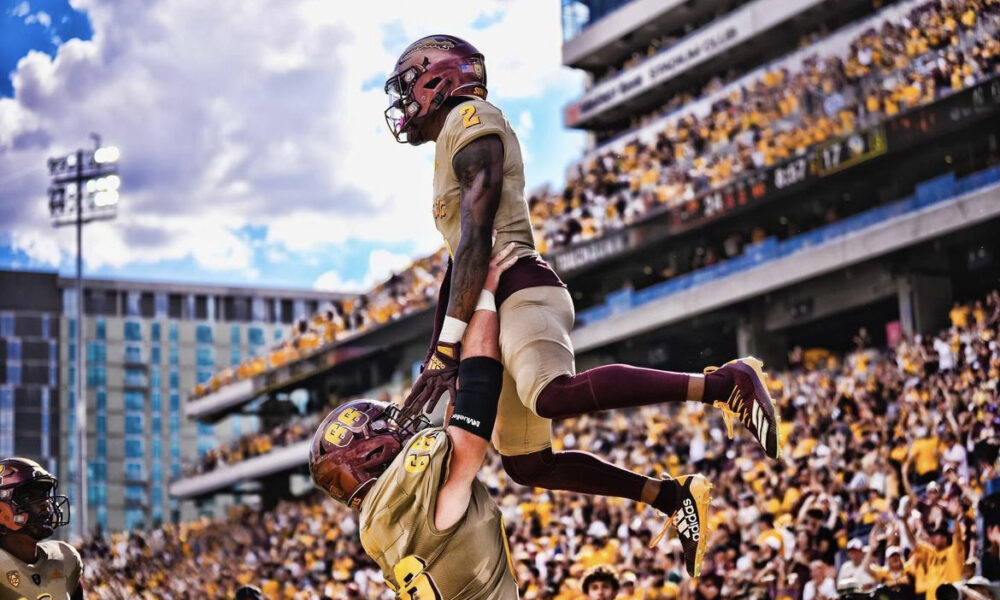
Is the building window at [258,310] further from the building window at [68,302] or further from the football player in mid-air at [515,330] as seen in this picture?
the football player in mid-air at [515,330]

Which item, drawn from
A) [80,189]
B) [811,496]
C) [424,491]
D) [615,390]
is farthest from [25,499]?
[80,189]

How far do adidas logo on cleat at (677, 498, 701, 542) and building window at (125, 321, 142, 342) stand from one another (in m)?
109

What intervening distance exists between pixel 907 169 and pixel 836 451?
465 inches

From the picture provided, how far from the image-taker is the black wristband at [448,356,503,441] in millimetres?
5805

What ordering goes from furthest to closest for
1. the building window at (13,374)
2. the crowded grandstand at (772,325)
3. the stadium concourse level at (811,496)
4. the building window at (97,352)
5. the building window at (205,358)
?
the building window at (205,358), the building window at (97,352), the building window at (13,374), the crowded grandstand at (772,325), the stadium concourse level at (811,496)

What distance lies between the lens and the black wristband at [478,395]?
19.0 ft

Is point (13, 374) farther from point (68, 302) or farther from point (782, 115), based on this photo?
point (782, 115)

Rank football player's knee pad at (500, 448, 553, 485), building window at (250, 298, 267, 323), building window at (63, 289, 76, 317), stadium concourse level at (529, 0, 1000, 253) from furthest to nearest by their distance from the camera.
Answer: building window at (250, 298, 267, 323) → building window at (63, 289, 76, 317) → stadium concourse level at (529, 0, 1000, 253) → football player's knee pad at (500, 448, 553, 485)

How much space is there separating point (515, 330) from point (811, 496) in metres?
8.79

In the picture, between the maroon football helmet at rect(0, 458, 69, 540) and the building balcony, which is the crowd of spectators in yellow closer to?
the building balcony

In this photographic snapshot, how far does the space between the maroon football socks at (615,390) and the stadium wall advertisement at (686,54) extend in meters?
29.0

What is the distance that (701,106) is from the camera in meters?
35.1

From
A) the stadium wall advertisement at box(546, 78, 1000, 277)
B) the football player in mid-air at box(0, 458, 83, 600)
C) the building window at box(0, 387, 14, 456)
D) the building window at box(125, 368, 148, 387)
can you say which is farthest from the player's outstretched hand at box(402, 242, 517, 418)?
the building window at box(125, 368, 148, 387)

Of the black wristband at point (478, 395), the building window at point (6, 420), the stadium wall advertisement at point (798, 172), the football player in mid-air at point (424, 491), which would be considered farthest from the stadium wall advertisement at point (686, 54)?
the building window at point (6, 420)
